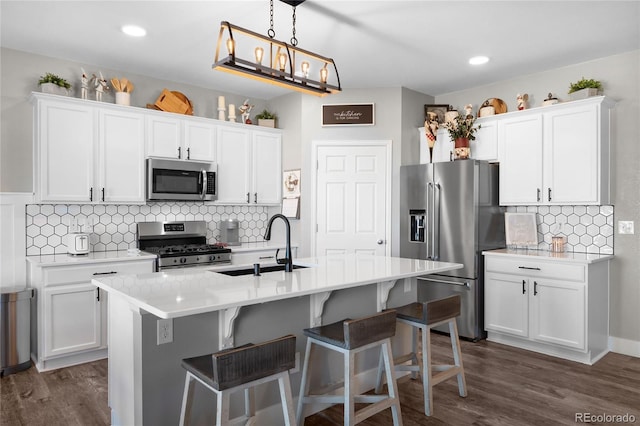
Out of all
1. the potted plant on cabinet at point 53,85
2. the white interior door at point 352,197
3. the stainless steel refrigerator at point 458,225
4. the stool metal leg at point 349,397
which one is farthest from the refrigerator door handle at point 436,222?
the potted plant on cabinet at point 53,85

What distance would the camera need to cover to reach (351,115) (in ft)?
16.2

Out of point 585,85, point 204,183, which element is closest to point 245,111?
point 204,183

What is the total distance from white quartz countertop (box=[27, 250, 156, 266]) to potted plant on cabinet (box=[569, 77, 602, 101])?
13.7ft

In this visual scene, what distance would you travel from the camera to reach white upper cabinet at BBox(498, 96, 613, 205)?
3.79m

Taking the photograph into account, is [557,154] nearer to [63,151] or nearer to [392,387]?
[392,387]

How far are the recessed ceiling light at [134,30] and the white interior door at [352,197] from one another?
2.19 meters

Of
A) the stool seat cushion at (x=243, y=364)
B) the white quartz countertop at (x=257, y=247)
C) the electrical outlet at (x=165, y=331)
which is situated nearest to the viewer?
the stool seat cushion at (x=243, y=364)

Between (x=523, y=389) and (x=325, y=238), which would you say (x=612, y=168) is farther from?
(x=325, y=238)

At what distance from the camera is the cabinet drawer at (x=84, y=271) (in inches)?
134

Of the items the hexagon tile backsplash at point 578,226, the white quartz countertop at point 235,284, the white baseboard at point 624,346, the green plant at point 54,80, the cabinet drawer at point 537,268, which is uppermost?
the green plant at point 54,80

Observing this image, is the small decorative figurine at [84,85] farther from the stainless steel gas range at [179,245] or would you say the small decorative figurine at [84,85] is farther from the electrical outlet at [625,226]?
the electrical outlet at [625,226]

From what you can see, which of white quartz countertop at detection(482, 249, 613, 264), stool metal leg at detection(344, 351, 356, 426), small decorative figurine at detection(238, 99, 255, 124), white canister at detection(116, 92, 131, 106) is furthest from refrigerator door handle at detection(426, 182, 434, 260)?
white canister at detection(116, 92, 131, 106)

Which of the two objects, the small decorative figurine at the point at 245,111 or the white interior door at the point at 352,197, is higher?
the small decorative figurine at the point at 245,111

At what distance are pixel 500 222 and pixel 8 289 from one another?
15.4ft
